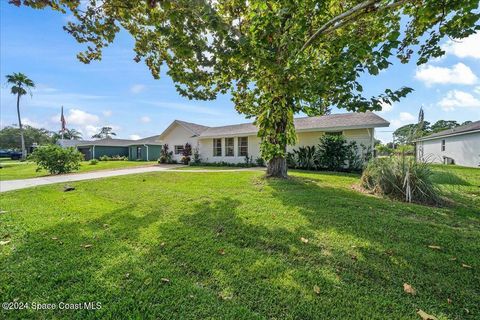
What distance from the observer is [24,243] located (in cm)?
351

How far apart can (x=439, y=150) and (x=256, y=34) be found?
28905mm

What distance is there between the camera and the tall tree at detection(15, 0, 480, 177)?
4.74m

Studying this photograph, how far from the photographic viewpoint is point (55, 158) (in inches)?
520

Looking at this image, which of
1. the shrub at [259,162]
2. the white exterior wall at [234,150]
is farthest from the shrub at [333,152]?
the white exterior wall at [234,150]

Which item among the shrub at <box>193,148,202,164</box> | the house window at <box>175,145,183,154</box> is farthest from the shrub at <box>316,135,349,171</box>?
the house window at <box>175,145,183,154</box>

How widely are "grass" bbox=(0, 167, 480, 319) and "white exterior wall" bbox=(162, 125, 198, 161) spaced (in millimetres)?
15910

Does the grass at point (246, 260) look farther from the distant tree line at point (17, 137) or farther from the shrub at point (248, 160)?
the distant tree line at point (17, 137)

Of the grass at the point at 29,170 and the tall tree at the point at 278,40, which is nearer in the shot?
the tall tree at the point at 278,40

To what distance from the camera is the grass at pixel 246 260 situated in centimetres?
212

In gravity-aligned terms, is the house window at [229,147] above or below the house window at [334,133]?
below

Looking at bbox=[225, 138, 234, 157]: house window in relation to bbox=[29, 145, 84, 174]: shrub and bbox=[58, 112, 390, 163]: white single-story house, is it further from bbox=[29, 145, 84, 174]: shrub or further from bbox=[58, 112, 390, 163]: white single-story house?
bbox=[29, 145, 84, 174]: shrub

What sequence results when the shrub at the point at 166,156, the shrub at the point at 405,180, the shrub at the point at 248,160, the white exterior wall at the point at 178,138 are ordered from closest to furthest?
1. the shrub at the point at 405,180
2. the shrub at the point at 248,160
3. the white exterior wall at the point at 178,138
4. the shrub at the point at 166,156

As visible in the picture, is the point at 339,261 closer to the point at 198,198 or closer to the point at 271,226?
the point at 271,226

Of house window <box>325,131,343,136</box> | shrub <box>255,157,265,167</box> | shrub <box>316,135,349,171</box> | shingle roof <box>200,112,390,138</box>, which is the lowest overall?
shrub <box>255,157,265,167</box>
